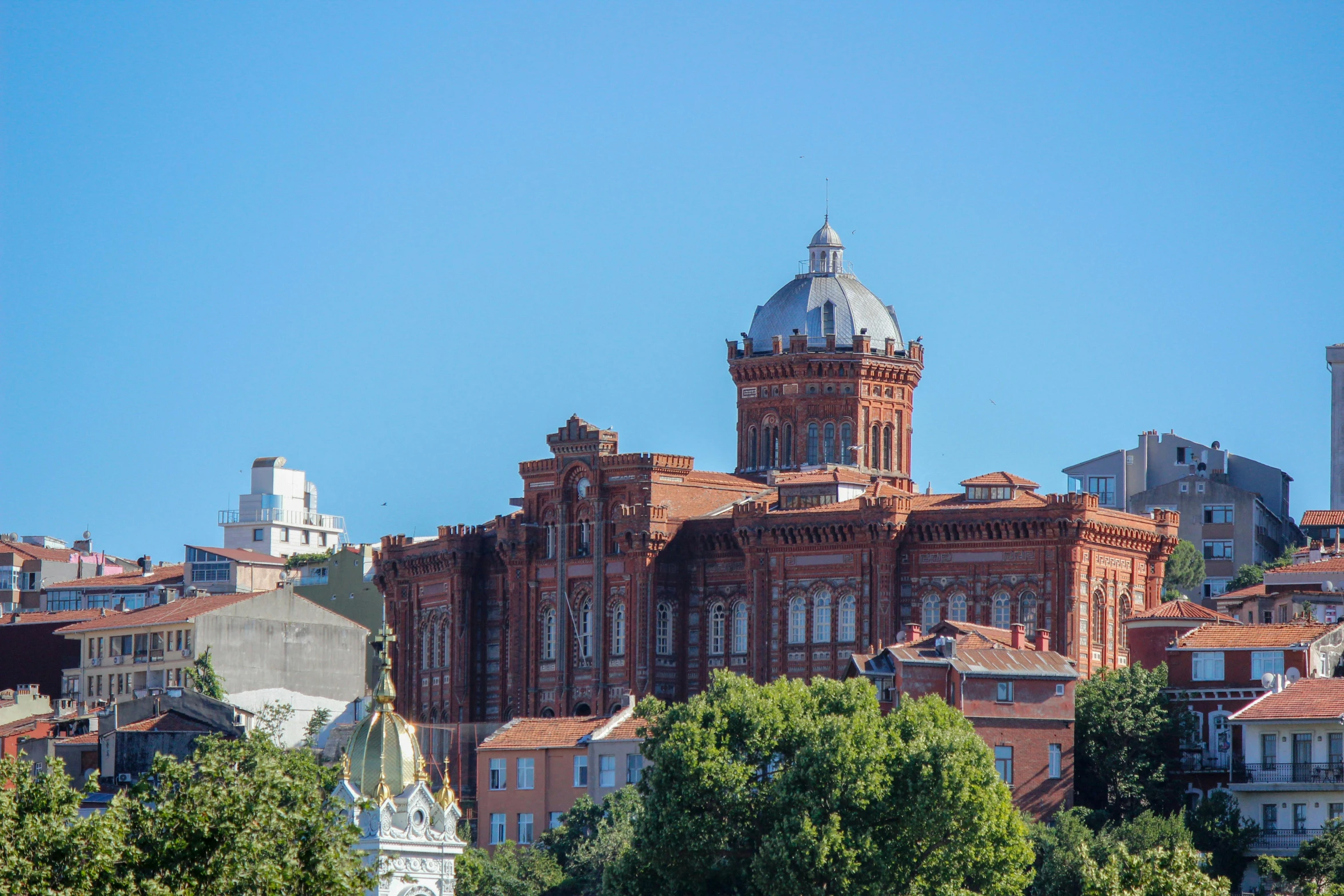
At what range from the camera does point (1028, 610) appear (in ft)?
369

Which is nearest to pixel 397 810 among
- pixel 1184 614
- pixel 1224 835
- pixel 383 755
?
pixel 383 755

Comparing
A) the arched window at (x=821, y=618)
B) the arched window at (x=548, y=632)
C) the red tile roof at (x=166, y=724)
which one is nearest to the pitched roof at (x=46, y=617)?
the red tile roof at (x=166, y=724)

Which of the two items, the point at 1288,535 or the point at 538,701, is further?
the point at 1288,535

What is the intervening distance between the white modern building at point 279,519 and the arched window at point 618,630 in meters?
51.2

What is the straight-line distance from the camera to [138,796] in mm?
61094

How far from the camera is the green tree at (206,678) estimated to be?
125m

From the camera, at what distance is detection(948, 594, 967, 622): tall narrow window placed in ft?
372

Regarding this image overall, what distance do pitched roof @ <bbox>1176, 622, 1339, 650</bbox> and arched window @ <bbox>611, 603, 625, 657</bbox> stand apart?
2440 cm

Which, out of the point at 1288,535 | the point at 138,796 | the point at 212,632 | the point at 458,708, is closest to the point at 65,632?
the point at 212,632

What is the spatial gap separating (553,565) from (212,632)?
1602 centimetres

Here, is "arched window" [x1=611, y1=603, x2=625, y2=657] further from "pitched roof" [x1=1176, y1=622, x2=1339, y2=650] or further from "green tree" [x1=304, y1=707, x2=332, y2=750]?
"pitched roof" [x1=1176, y1=622, x2=1339, y2=650]

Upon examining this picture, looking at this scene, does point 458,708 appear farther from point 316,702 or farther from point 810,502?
point 810,502

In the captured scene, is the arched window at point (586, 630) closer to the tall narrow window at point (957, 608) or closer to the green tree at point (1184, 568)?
the tall narrow window at point (957, 608)

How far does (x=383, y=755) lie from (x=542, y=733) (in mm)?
38490
